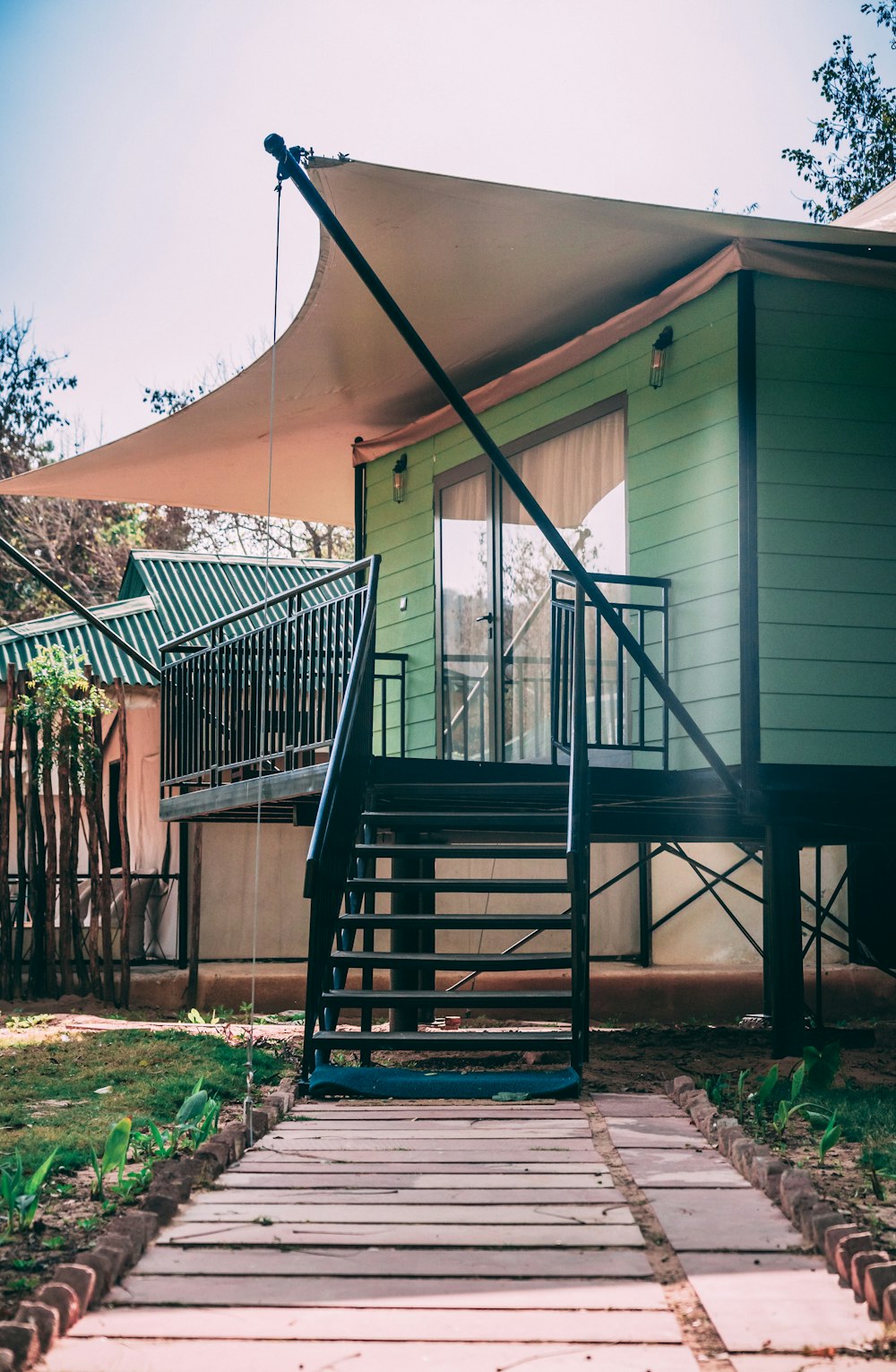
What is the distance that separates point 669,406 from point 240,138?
28.9ft

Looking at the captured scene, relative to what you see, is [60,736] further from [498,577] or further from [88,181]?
[88,181]

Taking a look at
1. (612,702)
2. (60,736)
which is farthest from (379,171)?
(60,736)

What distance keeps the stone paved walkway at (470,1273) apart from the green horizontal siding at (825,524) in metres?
3.57

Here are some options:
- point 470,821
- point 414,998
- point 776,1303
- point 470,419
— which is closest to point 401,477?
point 470,419

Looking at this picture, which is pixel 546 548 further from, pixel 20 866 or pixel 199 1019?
Answer: pixel 20 866

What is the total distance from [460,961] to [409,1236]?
8.54 feet

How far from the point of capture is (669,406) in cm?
757

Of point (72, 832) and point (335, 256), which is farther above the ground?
point (335, 256)

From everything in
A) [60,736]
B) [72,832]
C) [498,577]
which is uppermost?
[498,577]

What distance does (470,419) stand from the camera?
20.4ft

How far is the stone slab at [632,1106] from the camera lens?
14.6 feet

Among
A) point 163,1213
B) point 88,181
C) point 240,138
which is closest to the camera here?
point 163,1213

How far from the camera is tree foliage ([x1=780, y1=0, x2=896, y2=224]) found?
18453mm

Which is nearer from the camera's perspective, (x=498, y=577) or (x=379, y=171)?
(x=379, y=171)
